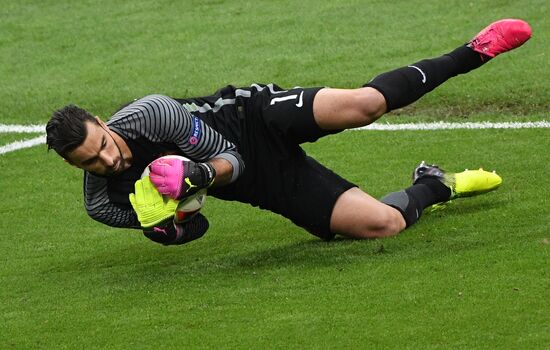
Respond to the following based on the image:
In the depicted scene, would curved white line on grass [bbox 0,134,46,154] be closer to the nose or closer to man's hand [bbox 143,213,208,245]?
man's hand [bbox 143,213,208,245]

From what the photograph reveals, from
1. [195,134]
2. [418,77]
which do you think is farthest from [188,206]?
[418,77]

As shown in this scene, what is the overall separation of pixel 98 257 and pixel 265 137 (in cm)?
144

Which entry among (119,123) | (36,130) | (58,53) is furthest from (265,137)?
(58,53)

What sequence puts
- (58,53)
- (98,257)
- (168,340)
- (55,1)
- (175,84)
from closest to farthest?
(168,340)
(98,257)
(175,84)
(58,53)
(55,1)

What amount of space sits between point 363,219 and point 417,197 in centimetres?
61

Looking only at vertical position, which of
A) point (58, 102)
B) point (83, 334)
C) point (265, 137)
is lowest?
point (58, 102)

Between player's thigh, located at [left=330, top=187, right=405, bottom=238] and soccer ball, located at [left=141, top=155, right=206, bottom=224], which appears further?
player's thigh, located at [left=330, top=187, right=405, bottom=238]

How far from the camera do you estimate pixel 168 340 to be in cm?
626

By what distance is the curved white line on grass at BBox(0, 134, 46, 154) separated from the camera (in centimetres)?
1159

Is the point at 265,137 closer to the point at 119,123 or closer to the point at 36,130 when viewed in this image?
the point at 119,123

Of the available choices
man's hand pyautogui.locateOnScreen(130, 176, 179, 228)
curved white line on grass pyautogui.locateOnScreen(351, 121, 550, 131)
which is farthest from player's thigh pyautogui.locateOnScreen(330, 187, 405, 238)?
curved white line on grass pyautogui.locateOnScreen(351, 121, 550, 131)

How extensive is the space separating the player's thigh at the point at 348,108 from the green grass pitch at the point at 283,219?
0.77 metres

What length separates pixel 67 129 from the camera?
6953 mm

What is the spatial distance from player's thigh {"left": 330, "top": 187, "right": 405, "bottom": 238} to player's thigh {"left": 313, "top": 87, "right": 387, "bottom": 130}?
0.64m
